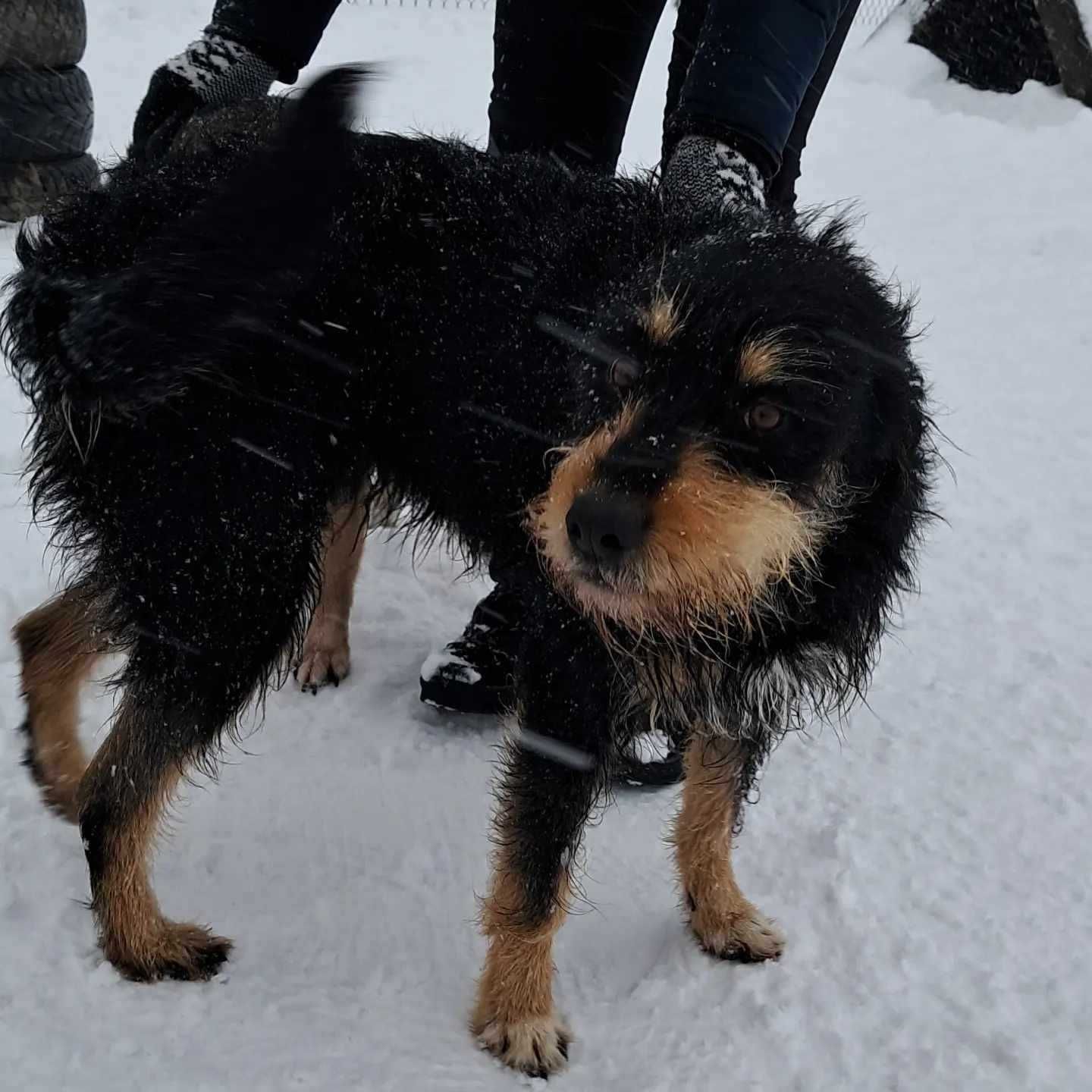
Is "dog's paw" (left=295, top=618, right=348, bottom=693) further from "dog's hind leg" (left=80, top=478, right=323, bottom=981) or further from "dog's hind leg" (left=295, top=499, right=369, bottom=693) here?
"dog's hind leg" (left=80, top=478, right=323, bottom=981)

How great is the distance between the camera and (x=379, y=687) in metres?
3.30

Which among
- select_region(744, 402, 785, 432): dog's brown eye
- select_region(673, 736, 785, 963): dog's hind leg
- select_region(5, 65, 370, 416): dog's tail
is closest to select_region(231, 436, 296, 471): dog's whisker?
select_region(5, 65, 370, 416): dog's tail

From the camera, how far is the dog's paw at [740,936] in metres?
2.38

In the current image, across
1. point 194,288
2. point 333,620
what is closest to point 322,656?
point 333,620

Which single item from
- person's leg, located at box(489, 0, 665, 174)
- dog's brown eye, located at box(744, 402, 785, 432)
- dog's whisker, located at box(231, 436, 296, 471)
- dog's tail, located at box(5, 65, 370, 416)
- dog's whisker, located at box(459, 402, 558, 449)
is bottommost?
dog's whisker, located at box(231, 436, 296, 471)

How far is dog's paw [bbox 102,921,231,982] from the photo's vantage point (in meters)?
2.20

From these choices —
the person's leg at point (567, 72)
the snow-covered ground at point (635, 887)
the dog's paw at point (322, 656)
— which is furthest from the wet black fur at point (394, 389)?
the dog's paw at point (322, 656)

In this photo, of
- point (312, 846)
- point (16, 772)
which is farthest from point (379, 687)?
point (16, 772)

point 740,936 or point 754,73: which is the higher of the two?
point 754,73

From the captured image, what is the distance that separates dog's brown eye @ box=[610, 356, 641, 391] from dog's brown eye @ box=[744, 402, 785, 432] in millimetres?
211

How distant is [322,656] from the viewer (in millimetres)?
3279

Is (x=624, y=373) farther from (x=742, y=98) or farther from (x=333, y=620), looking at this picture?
(x=333, y=620)

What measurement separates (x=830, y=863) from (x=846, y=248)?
156 cm

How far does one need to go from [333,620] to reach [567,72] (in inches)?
73.2
